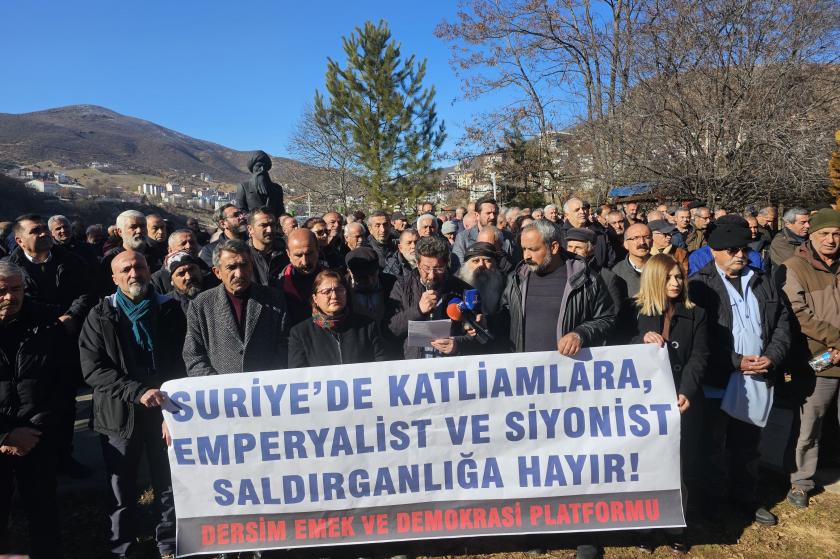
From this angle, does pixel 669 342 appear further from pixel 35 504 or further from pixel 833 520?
pixel 35 504

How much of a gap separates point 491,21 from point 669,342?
846 inches

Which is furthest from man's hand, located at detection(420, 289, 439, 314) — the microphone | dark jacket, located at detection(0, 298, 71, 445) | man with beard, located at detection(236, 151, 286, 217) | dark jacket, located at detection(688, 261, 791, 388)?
man with beard, located at detection(236, 151, 286, 217)

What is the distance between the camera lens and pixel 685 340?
332 cm

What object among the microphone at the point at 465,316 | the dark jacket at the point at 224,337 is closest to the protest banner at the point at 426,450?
the dark jacket at the point at 224,337

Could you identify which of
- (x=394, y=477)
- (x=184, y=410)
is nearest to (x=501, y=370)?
(x=394, y=477)

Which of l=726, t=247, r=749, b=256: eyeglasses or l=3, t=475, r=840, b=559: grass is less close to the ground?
l=726, t=247, r=749, b=256: eyeglasses

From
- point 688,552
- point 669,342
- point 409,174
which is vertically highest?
point 409,174

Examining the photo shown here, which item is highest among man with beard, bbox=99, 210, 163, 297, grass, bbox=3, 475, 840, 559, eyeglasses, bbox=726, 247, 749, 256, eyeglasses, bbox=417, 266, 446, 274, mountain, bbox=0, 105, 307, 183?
mountain, bbox=0, 105, 307, 183

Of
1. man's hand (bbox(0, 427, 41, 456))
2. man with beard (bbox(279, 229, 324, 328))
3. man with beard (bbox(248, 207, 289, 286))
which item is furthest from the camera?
man with beard (bbox(248, 207, 289, 286))

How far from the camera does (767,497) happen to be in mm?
3818

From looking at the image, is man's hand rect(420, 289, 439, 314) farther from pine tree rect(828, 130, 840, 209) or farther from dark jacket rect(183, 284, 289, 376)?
pine tree rect(828, 130, 840, 209)

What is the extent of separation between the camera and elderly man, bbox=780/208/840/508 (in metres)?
3.65

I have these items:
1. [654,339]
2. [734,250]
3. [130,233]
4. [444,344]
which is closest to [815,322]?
[734,250]

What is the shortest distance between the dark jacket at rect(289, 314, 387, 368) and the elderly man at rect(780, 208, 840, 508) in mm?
3028
